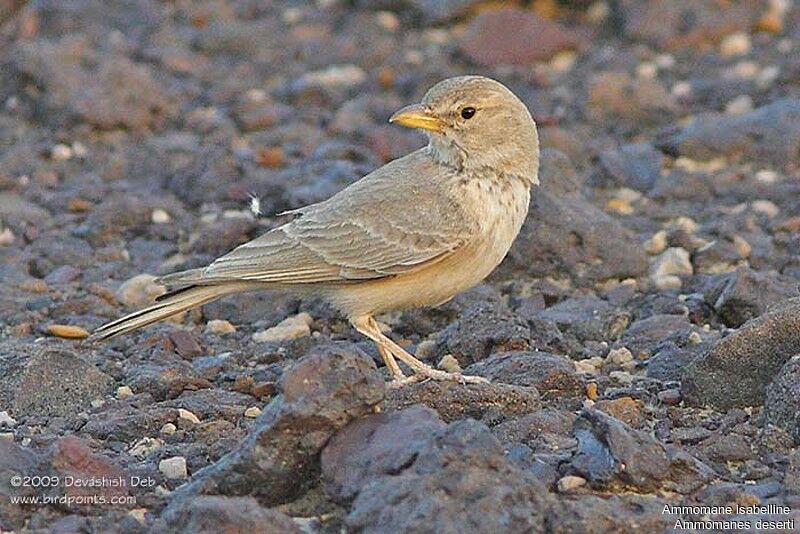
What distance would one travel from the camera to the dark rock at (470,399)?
6.55m

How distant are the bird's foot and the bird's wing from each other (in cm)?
55

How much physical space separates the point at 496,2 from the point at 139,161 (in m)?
3.93

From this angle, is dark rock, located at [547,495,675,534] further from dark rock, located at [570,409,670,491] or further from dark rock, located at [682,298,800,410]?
dark rock, located at [682,298,800,410]

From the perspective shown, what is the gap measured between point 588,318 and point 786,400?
2.08m

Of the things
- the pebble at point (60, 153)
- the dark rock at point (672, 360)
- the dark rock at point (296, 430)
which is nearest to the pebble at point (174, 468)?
the dark rock at point (296, 430)

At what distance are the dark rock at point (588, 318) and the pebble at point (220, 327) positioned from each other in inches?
68.3

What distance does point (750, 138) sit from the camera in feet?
36.1

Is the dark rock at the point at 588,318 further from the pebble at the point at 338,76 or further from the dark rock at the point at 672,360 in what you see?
the pebble at the point at 338,76

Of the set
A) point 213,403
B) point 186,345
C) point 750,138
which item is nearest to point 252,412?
point 213,403

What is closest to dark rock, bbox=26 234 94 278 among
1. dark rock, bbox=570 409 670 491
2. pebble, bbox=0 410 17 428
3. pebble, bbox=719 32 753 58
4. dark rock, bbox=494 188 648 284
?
pebble, bbox=0 410 17 428

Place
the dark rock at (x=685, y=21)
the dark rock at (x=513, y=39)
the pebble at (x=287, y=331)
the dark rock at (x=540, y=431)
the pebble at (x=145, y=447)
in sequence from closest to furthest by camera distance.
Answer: the dark rock at (x=540, y=431), the pebble at (x=145, y=447), the pebble at (x=287, y=331), the dark rock at (x=513, y=39), the dark rock at (x=685, y=21)

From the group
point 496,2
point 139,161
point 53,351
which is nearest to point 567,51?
point 496,2

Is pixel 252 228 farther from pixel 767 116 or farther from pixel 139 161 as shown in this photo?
pixel 767 116

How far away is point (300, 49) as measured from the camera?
13.5m
